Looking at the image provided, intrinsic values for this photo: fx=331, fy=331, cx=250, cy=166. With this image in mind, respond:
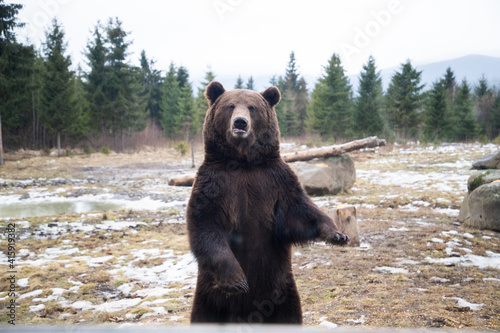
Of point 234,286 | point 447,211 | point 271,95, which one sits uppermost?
point 271,95

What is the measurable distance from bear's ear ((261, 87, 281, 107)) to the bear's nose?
616 mm

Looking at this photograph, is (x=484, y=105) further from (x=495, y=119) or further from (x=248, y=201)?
(x=248, y=201)

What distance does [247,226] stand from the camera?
231 centimetres

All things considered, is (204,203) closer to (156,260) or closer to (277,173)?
(277,173)

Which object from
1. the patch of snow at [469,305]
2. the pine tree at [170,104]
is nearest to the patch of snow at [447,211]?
the patch of snow at [469,305]

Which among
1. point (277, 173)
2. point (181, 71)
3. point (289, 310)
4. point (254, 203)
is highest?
point (181, 71)

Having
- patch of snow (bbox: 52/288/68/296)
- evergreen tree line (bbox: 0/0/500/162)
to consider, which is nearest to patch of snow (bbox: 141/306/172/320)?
patch of snow (bbox: 52/288/68/296)

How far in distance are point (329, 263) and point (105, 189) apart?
955cm

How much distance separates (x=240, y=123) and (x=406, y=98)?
30.4 metres

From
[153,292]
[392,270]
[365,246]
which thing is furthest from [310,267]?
[153,292]

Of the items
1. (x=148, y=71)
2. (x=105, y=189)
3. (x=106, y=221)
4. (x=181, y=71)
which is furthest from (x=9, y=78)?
(x=148, y=71)

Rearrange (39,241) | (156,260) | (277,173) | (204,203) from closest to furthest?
(204,203) < (277,173) < (156,260) < (39,241)

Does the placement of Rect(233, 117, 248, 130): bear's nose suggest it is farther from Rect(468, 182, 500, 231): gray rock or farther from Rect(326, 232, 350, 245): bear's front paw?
Rect(468, 182, 500, 231): gray rock

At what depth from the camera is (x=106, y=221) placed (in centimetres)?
748
